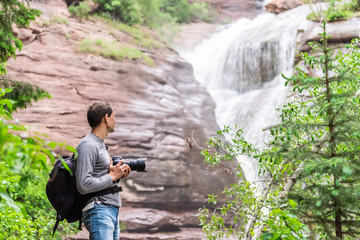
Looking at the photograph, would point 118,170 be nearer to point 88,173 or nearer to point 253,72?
point 88,173

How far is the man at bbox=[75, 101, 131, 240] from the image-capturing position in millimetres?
3016

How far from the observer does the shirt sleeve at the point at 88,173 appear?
9.84ft

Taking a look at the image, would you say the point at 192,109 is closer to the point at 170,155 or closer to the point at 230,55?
the point at 170,155

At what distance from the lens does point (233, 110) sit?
15.1 m

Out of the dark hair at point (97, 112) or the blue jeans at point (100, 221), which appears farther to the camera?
the dark hair at point (97, 112)

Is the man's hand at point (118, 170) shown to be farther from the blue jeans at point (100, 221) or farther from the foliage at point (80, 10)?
the foliage at point (80, 10)

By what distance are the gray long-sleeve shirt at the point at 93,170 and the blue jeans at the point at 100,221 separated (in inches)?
2.0

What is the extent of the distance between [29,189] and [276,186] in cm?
509

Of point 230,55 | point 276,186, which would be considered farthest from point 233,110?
point 276,186

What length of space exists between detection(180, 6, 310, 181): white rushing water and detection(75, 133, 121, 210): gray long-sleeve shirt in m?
9.73

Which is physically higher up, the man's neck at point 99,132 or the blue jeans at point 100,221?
the man's neck at point 99,132

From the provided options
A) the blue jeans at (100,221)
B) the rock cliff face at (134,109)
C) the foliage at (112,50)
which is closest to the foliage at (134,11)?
the rock cliff face at (134,109)

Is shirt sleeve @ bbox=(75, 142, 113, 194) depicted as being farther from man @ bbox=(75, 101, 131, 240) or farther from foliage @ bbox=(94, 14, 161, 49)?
foliage @ bbox=(94, 14, 161, 49)

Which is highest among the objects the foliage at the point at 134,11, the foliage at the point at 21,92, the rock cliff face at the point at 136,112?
the foliage at the point at 134,11
